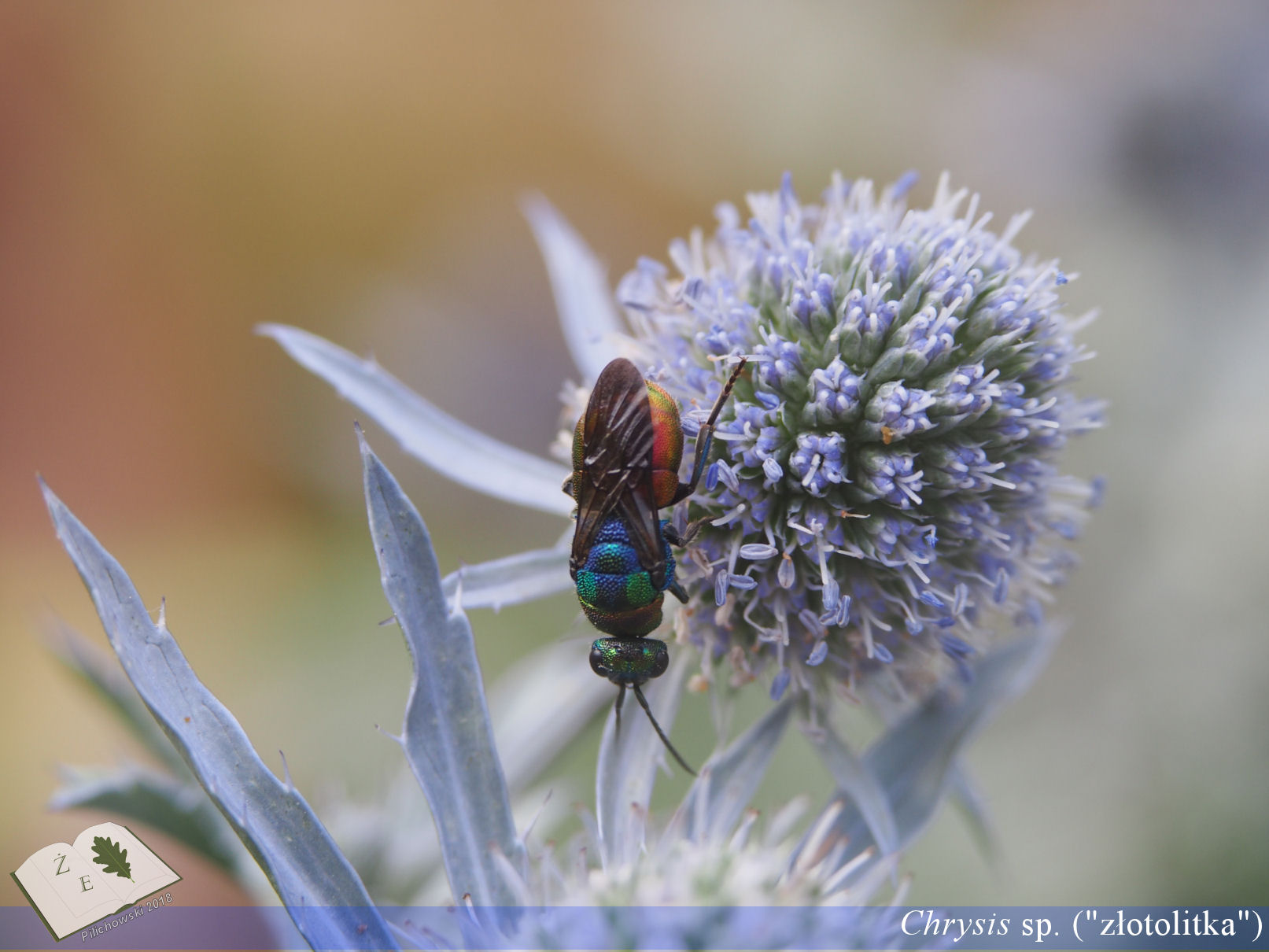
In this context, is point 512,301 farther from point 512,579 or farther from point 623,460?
point 623,460

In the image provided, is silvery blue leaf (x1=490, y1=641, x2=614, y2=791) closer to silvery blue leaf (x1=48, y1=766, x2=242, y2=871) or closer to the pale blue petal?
the pale blue petal

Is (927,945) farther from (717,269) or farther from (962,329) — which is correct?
(717,269)

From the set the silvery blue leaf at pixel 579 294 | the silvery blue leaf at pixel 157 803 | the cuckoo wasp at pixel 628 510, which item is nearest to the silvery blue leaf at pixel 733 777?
the cuckoo wasp at pixel 628 510

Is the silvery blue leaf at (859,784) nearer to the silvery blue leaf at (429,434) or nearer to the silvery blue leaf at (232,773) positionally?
the silvery blue leaf at (429,434)

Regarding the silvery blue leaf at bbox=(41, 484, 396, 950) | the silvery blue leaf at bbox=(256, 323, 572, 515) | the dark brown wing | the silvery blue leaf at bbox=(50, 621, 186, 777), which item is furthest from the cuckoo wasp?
the silvery blue leaf at bbox=(50, 621, 186, 777)

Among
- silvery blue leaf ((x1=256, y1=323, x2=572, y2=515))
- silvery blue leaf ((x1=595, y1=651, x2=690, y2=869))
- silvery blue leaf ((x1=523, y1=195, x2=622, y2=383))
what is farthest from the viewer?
silvery blue leaf ((x1=523, y1=195, x2=622, y2=383))

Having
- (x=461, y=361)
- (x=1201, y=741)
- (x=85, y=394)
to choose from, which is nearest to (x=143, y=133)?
(x=85, y=394)
